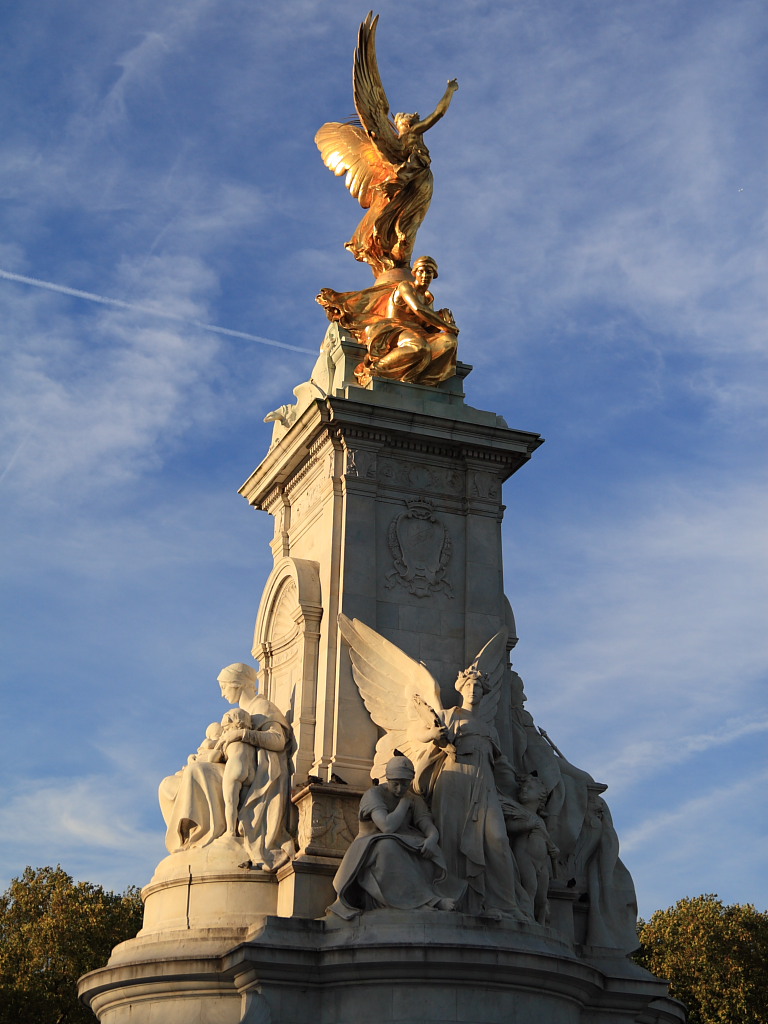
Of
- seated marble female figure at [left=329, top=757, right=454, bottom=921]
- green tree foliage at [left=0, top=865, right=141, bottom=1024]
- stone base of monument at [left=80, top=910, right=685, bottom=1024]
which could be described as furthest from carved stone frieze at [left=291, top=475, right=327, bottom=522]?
green tree foliage at [left=0, top=865, right=141, bottom=1024]

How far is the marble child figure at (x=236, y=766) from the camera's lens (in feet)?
56.9

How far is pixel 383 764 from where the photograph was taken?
17.9 metres

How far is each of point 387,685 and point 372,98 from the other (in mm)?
9279

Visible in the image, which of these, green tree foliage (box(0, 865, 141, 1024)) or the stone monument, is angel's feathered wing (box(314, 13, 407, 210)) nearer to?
the stone monument

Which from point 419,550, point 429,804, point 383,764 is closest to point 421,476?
point 419,550

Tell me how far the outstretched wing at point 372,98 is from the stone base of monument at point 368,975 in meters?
11.7

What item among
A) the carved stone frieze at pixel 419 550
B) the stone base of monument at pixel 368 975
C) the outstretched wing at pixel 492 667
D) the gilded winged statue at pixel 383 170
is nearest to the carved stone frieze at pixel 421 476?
the carved stone frieze at pixel 419 550

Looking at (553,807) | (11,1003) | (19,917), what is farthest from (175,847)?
(19,917)

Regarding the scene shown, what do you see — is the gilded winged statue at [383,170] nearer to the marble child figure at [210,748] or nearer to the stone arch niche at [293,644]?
the stone arch niche at [293,644]

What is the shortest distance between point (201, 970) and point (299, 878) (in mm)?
1484

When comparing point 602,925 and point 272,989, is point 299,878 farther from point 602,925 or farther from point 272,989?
point 602,925

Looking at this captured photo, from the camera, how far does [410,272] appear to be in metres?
22.0

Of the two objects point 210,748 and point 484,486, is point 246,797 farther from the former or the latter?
point 484,486

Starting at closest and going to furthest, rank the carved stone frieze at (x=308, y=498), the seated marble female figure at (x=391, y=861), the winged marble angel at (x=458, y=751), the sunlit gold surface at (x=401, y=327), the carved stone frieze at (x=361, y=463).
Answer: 1. the seated marble female figure at (x=391, y=861)
2. the winged marble angel at (x=458, y=751)
3. the carved stone frieze at (x=361, y=463)
4. the carved stone frieze at (x=308, y=498)
5. the sunlit gold surface at (x=401, y=327)
